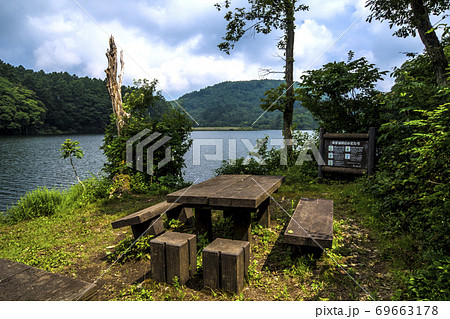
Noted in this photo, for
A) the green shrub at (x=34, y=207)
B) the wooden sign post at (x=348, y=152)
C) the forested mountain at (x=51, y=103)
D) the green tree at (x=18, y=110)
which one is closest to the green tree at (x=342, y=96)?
the wooden sign post at (x=348, y=152)

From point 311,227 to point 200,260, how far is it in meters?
1.43

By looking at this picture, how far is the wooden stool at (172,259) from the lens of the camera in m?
2.84

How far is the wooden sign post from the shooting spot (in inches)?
289

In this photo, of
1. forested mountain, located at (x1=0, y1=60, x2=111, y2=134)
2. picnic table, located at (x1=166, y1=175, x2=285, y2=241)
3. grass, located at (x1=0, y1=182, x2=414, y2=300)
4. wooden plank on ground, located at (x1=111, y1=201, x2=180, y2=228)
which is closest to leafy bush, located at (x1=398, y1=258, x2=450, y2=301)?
grass, located at (x1=0, y1=182, x2=414, y2=300)

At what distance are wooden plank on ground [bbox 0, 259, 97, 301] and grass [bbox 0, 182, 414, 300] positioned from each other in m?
0.15

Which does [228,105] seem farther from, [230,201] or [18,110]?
[18,110]

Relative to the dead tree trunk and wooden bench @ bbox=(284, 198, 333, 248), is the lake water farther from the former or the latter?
wooden bench @ bbox=(284, 198, 333, 248)

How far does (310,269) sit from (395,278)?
865mm

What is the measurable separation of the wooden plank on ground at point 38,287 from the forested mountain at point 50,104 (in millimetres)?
60586

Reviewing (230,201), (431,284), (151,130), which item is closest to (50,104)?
(151,130)

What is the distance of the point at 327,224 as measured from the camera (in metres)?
3.26

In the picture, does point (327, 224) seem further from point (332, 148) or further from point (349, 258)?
point (332, 148)

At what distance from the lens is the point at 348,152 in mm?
7863
